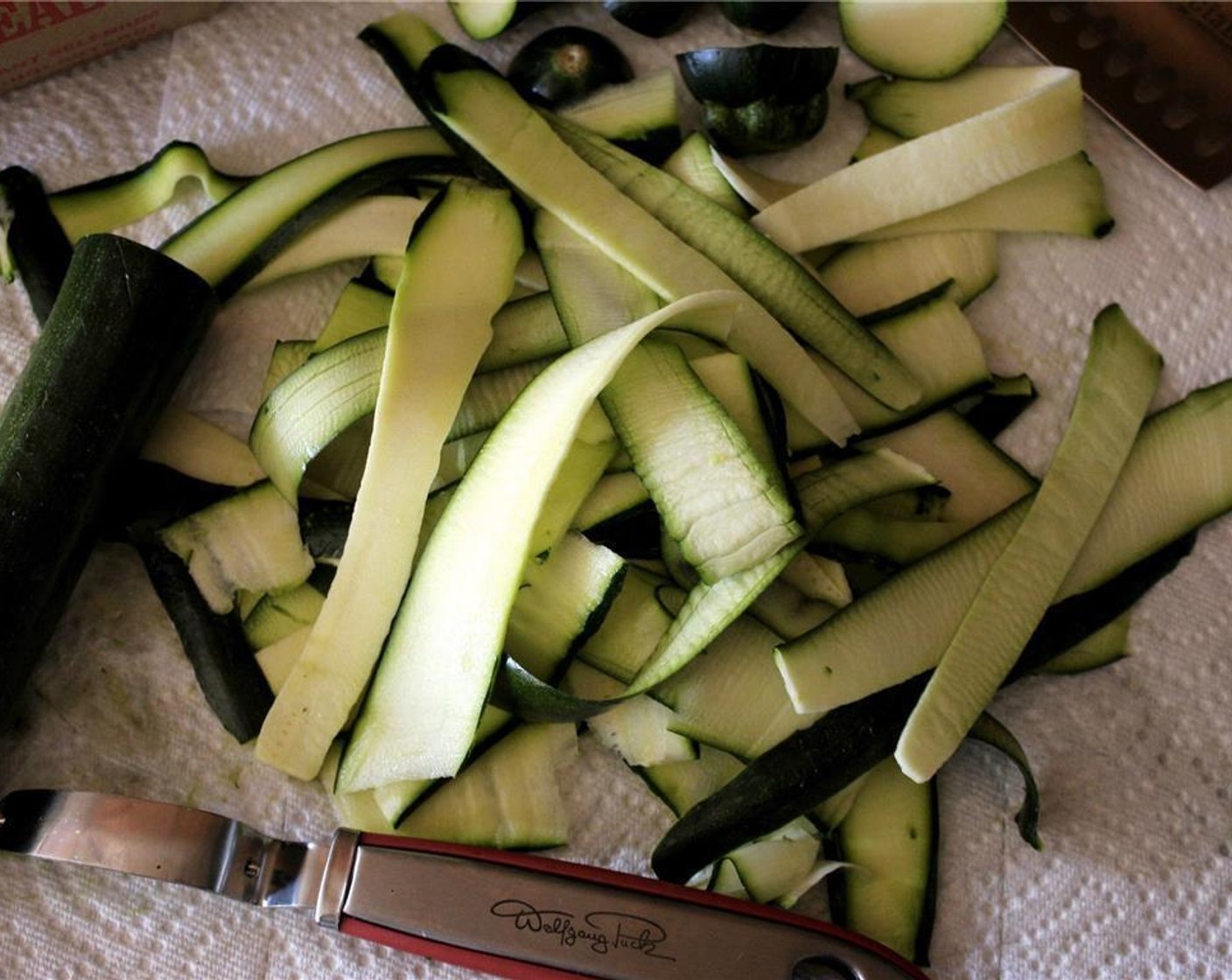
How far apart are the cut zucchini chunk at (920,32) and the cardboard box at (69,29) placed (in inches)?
26.7

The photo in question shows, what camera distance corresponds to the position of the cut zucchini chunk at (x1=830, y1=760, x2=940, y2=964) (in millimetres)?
1159

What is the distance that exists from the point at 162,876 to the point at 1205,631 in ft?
3.27

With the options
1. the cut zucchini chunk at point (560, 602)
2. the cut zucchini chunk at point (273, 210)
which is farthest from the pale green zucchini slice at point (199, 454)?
the cut zucchini chunk at point (560, 602)

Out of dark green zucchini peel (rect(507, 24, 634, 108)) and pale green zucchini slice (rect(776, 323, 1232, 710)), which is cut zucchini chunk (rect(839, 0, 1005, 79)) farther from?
pale green zucchini slice (rect(776, 323, 1232, 710))

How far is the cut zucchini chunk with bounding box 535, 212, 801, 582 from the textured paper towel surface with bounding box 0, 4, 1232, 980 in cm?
26

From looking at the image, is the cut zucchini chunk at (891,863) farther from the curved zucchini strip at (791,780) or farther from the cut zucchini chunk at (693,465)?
the cut zucchini chunk at (693,465)

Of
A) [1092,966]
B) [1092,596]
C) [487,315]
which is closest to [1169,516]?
[1092,596]

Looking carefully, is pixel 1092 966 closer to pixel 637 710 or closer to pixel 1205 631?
pixel 1205 631

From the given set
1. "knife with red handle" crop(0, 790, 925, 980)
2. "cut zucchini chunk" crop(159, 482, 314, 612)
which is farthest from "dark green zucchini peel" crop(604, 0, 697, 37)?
"knife with red handle" crop(0, 790, 925, 980)

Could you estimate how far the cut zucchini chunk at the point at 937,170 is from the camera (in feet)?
4.18

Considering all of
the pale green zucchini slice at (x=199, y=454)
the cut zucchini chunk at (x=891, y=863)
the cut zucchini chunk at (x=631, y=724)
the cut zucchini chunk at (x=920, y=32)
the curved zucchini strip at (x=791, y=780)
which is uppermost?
the cut zucchini chunk at (x=920, y=32)
